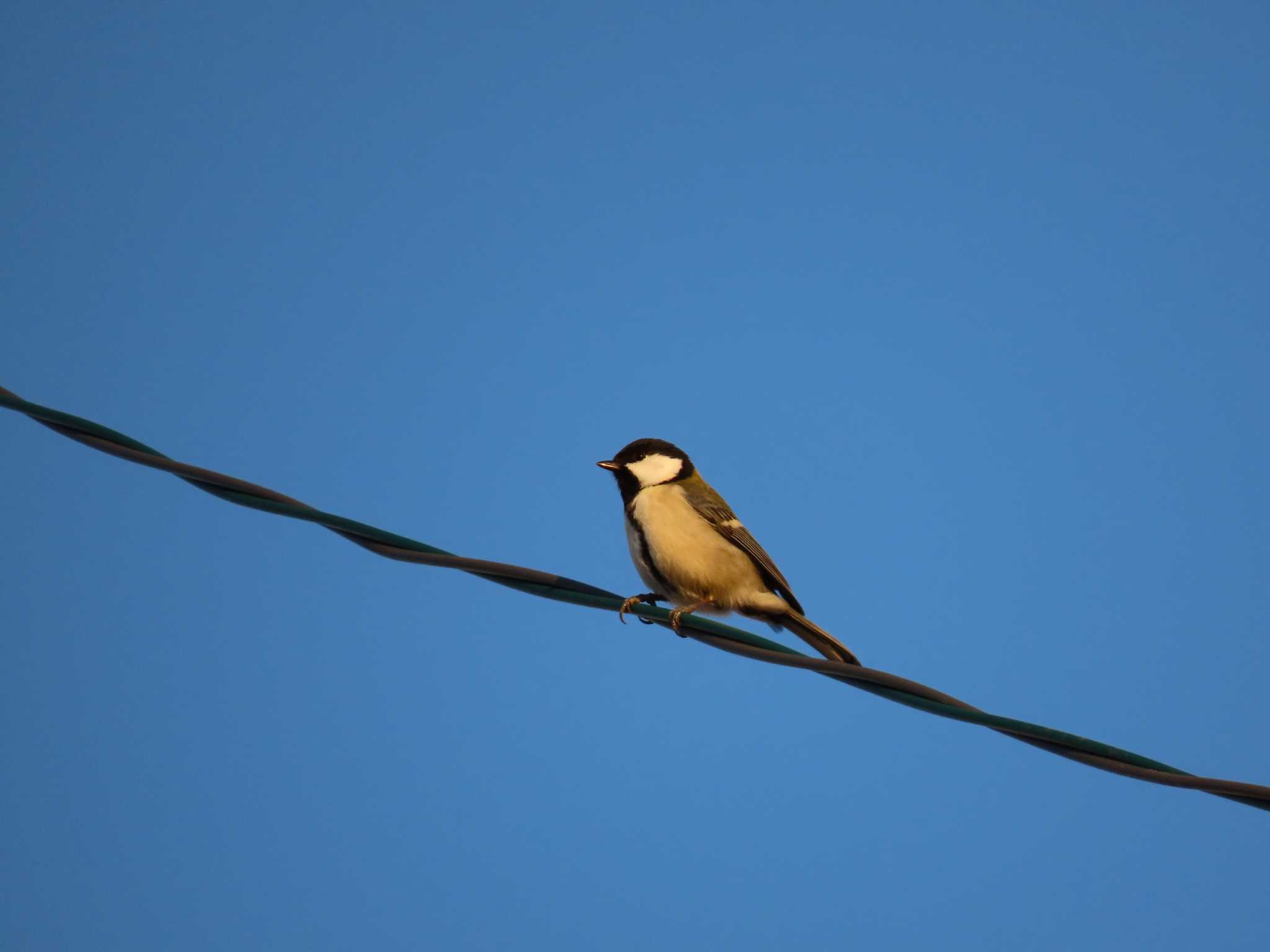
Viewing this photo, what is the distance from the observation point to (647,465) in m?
6.27

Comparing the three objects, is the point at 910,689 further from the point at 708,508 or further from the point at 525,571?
the point at 708,508

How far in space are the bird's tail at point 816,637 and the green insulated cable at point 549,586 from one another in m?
1.57

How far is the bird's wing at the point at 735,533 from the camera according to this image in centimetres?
554

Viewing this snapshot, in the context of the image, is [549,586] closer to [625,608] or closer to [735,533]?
[625,608]

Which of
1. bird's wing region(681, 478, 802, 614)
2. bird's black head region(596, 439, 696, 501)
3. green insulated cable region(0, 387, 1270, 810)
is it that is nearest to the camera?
green insulated cable region(0, 387, 1270, 810)

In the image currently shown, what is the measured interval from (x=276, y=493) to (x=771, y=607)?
9.67 ft

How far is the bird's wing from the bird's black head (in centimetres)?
20

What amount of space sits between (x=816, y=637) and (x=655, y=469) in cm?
148

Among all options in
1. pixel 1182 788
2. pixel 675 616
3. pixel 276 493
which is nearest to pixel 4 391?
pixel 276 493

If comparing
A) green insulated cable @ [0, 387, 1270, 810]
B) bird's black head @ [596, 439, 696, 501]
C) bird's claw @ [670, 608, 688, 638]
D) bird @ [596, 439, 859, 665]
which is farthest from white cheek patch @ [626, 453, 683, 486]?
green insulated cable @ [0, 387, 1270, 810]

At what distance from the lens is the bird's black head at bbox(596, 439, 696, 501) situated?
20.1 ft

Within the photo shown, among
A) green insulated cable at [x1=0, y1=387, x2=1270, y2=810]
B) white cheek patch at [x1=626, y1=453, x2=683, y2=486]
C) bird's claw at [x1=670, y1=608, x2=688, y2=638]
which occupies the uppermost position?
white cheek patch at [x1=626, y1=453, x2=683, y2=486]

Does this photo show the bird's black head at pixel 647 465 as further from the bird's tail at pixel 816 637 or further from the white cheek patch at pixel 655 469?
the bird's tail at pixel 816 637

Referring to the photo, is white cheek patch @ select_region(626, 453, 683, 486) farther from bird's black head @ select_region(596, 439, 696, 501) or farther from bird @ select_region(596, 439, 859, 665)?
bird @ select_region(596, 439, 859, 665)
